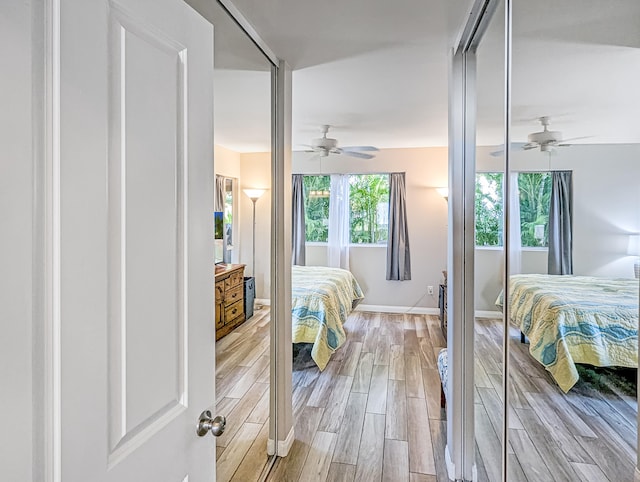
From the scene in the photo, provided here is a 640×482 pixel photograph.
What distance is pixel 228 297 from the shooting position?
5.82ft

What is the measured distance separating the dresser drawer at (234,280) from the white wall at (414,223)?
13.9 feet

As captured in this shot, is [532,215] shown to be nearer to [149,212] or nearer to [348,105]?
[149,212]

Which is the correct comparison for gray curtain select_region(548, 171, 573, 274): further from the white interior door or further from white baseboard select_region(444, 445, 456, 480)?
white baseboard select_region(444, 445, 456, 480)

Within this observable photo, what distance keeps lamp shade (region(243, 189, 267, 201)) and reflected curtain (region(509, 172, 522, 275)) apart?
1.20 meters

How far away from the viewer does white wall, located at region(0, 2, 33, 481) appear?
0.58 m

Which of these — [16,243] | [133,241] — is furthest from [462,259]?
[16,243]

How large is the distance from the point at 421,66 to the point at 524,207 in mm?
1660

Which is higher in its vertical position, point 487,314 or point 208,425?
point 487,314

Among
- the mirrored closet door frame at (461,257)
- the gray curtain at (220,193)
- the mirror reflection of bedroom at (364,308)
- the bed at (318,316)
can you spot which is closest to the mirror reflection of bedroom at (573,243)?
the mirrored closet door frame at (461,257)

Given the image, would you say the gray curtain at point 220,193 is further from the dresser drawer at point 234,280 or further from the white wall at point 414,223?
the white wall at point 414,223

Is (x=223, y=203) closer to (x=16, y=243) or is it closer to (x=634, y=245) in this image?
(x=16, y=243)

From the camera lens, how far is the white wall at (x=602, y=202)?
69 centimetres

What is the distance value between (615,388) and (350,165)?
18.3 feet

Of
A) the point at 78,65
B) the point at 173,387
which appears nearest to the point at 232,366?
the point at 173,387
